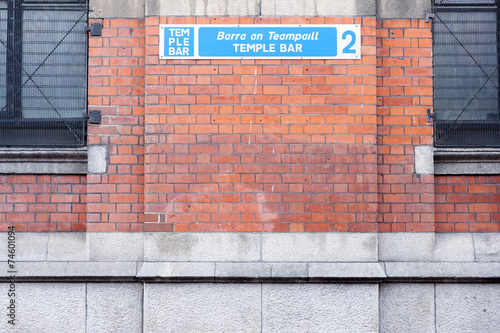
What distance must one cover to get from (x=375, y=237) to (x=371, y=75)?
1.46 meters

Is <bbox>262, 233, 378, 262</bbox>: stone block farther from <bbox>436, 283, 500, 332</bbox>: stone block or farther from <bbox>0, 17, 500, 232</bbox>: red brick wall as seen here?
<bbox>436, 283, 500, 332</bbox>: stone block

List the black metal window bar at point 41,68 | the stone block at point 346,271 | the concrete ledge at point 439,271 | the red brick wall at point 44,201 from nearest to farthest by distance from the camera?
the stone block at point 346,271, the concrete ledge at point 439,271, the red brick wall at point 44,201, the black metal window bar at point 41,68

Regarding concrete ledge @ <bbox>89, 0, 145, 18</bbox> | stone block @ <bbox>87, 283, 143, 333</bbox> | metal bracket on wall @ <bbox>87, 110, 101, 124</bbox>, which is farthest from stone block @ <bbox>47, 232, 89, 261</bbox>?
concrete ledge @ <bbox>89, 0, 145, 18</bbox>

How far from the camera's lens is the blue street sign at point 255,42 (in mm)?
4453

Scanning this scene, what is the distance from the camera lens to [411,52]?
459cm

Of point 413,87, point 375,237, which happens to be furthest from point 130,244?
point 413,87

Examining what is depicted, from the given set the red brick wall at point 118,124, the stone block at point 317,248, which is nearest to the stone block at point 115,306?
the red brick wall at point 118,124

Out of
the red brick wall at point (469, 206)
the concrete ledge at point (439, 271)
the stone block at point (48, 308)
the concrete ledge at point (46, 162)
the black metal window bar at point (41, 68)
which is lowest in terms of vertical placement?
the stone block at point (48, 308)

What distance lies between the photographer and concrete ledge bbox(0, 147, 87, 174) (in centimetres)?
458

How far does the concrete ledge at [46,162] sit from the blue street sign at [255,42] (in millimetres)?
1244

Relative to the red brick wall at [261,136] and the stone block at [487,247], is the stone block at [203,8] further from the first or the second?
the stone block at [487,247]

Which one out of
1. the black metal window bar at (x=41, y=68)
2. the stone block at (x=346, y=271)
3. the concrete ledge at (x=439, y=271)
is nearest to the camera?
the stone block at (x=346, y=271)

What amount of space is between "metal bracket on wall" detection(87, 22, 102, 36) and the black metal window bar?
0.22 meters

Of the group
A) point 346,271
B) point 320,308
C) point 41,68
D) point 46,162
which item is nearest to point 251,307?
point 320,308
